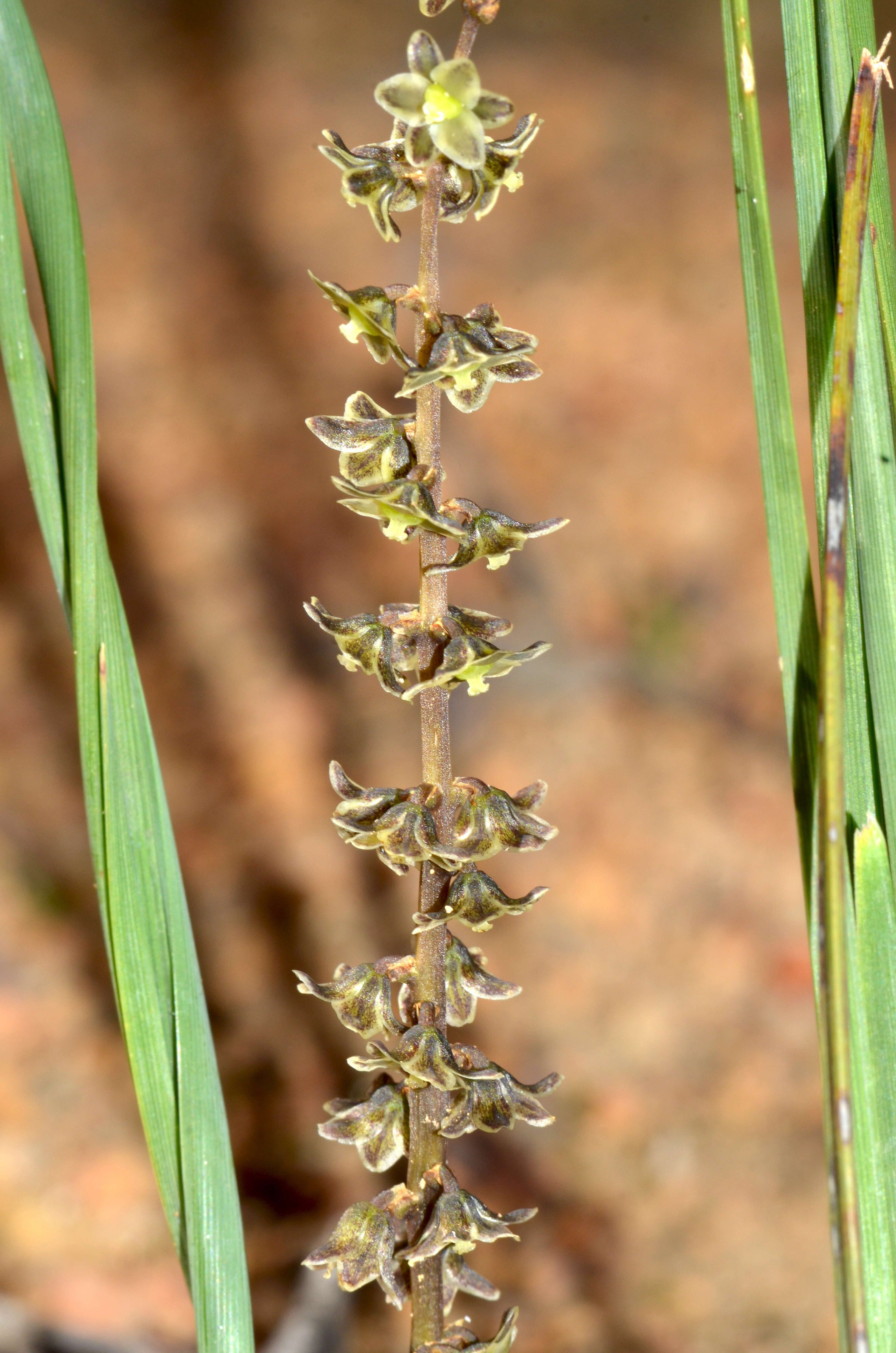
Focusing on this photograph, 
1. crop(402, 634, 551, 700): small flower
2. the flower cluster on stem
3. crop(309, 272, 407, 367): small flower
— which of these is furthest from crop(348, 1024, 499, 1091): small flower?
crop(309, 272, 407, 367): small flower

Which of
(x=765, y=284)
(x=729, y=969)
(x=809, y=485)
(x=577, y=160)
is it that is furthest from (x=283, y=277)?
(x=765, y=284)

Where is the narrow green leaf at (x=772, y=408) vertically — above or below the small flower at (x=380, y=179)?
below

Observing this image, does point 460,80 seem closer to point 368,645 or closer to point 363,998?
point 368,645

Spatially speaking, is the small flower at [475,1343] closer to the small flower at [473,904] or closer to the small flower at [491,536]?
the small flower at [473,904]

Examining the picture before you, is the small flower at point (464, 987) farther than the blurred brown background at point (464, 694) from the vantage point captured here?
No

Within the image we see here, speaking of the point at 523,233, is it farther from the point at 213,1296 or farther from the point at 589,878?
the point at 213,1296

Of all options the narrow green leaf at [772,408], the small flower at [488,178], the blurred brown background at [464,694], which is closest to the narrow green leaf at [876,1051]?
the narrow green leaf at [772,408]

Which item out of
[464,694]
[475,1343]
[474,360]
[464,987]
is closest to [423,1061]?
[464,987]
